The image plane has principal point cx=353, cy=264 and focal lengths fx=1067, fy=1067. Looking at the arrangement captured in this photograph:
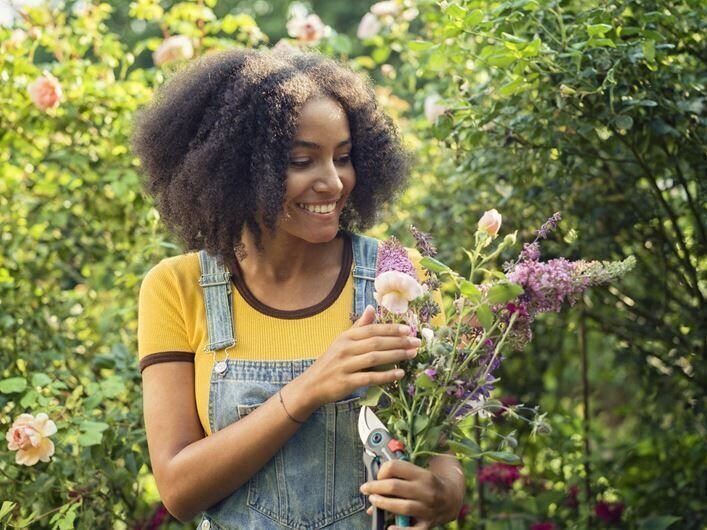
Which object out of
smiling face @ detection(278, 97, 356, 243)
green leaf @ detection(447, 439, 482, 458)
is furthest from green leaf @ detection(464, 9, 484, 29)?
green leaf @ detection(447, 439, 482, 458)

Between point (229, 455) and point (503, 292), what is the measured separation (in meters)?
0.59

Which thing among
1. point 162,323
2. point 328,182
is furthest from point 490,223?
point 162,323

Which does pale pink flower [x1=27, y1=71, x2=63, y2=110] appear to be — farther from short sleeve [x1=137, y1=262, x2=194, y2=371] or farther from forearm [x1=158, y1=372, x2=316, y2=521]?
forearm [x1=158, y1=372, x2=316, y2=521]

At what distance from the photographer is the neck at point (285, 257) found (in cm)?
214

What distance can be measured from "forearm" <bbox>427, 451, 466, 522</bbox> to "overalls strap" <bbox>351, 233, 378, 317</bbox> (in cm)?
32

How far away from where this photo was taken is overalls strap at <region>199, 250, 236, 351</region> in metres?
2.06

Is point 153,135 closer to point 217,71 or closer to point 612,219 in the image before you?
point 217,71

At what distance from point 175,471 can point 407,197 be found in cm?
183

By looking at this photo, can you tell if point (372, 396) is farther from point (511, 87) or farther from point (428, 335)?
point (511, 87)

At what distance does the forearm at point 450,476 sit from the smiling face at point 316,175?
475mm

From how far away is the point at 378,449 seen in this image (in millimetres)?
1777

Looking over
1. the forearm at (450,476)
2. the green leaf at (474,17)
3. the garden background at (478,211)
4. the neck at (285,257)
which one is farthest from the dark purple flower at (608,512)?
the green leaf at (474,17)

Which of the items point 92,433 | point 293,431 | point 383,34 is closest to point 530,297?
point 293,431

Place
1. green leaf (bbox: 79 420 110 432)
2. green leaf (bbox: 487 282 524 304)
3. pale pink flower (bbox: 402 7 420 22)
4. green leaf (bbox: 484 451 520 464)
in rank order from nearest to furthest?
green leaf (bbox: 487 282 524 304)
green leaf (bbox: 484 451 520 464)
green leaf (bbox: 79 420 110 432)
pale pink flower (bbox: 402 7 420 22)
